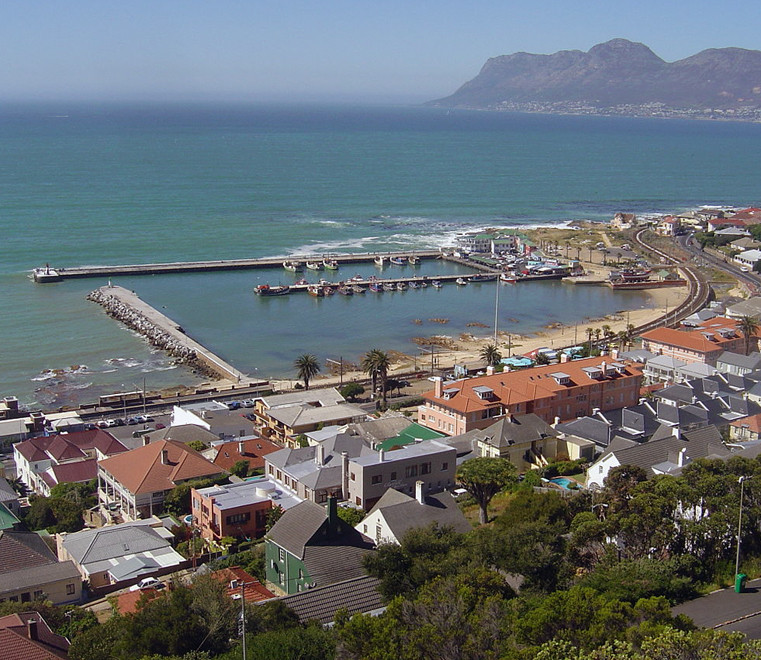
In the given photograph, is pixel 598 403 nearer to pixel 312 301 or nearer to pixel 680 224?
pixel 312 301

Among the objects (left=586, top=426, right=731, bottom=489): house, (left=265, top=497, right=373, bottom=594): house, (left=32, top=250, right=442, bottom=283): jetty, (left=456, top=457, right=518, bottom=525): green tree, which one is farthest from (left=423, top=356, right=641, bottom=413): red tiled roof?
(left=32, top=250, right=442, bottom=283): jetty

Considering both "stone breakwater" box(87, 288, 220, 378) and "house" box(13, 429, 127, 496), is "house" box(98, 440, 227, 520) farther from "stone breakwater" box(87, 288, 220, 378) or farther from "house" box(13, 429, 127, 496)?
"stone breakwater" box(87, 288, 220, 378)

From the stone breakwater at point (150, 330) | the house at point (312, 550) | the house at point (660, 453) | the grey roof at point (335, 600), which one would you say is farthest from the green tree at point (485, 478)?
the stone breakwater at point (150, 330)

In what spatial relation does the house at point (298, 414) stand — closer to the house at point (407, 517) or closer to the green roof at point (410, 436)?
the green roof at point (410, 436)

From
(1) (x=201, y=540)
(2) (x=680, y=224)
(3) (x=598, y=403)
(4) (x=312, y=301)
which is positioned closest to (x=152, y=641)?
(1) (x=201, y=540)

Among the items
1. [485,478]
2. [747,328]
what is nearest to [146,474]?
[485,478]

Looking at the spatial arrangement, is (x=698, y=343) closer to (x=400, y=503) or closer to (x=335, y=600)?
(x=400, y=503)
